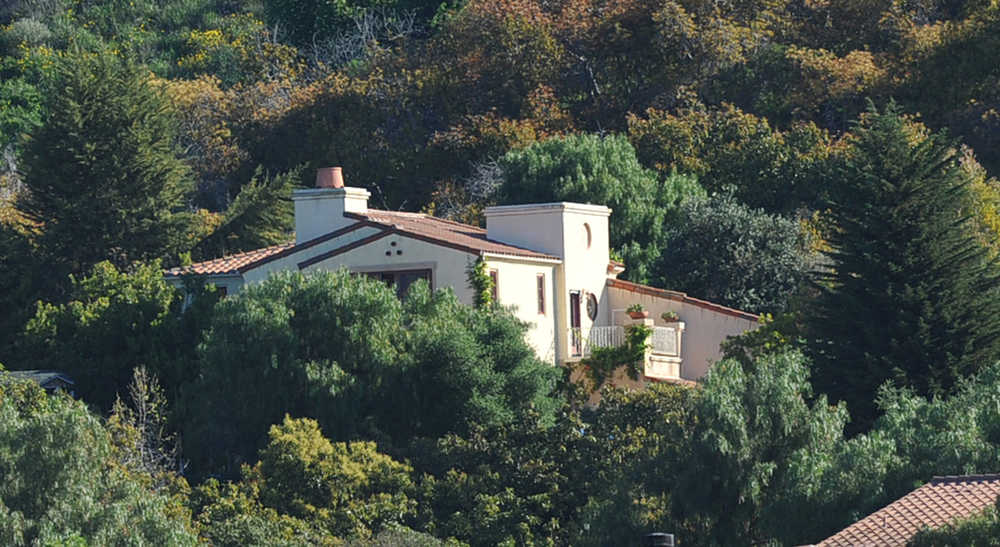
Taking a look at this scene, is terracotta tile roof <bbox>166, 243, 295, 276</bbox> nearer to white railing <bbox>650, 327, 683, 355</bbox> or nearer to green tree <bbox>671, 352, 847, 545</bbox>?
white railing <bbox>650, 327, 683, 355</bbox>

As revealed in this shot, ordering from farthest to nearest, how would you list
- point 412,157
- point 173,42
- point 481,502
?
point 173,42 < point 412,157 < point 481,502

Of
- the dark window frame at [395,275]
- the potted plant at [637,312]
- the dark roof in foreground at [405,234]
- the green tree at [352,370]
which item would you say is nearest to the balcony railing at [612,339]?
the potted plant at [637,312]

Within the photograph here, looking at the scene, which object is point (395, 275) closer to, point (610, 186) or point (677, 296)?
point (677, 296)

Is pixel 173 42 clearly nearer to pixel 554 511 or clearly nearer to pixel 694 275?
pixel 694 275

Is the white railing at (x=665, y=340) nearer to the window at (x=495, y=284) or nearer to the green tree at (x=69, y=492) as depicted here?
the window at (x=495, y=284)

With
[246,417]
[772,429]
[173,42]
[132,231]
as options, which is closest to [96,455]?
[246,417]

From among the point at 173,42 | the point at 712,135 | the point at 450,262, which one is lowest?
the point at 450,262

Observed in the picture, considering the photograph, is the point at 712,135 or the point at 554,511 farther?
the point at 712,135
